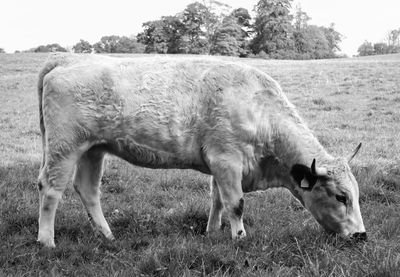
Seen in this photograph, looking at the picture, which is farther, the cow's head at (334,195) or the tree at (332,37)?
the tree at (332,37)

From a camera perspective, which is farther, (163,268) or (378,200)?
(378,200)

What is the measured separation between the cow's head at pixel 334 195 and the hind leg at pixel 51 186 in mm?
2718

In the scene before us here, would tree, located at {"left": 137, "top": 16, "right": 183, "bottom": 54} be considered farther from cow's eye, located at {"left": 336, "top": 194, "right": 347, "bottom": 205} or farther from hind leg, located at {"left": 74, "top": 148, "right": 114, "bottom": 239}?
cow's eye, located at {"left": 336, "top": 194, "right": 347, "bottom": 205}

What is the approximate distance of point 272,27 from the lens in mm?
74500

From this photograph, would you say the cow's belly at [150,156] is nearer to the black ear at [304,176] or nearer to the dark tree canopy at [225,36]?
the black ear at [304,176]

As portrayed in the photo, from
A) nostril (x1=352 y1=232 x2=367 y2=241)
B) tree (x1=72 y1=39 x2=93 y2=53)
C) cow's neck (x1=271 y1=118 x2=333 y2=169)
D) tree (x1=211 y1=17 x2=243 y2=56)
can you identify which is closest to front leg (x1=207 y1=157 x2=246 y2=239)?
cow's neck (x1=271 y1=118 x2=333 y2=169)

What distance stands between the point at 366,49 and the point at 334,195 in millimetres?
104601

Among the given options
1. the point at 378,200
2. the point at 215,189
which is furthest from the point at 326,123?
the point at 215,189

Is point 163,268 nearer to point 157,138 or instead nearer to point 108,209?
point 157,138

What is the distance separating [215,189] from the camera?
251 inches

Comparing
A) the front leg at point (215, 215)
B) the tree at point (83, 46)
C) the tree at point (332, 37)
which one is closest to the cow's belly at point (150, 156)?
the front leg at point (215, 215)

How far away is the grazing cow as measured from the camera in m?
5.65

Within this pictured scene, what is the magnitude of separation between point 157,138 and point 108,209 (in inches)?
69.4

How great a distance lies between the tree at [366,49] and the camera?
323ft
